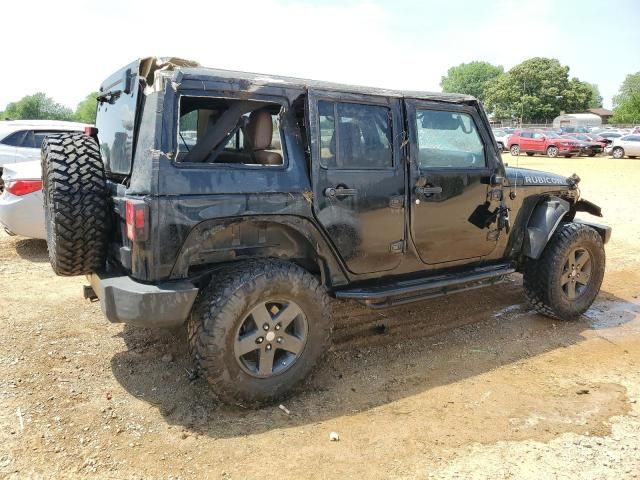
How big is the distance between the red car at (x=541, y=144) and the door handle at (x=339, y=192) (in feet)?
86.0

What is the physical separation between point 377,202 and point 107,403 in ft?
7.29

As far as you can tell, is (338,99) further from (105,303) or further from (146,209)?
(105,303)

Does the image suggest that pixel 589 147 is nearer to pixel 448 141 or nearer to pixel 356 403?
pixel 448 141

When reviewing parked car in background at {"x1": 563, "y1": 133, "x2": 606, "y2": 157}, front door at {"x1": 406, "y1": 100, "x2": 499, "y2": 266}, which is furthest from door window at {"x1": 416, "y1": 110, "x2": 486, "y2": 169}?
parked car in background at {"x1": 563, "y1": 133, "x2": 606, "y2": 157}

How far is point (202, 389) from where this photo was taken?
11.6 feet

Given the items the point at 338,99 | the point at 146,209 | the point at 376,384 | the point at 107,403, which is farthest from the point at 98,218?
the point at 376,384

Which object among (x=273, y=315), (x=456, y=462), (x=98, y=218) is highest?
(x=98, y=218)

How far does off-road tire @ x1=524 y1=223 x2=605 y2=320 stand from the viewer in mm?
4766

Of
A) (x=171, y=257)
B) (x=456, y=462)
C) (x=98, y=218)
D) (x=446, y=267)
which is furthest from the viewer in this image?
(x=446, y=267)

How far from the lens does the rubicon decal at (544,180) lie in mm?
4691

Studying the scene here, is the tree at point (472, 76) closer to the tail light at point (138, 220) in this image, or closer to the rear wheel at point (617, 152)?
the rear wheel at point (617, 152)

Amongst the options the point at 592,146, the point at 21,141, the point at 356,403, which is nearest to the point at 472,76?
the point at 592,146

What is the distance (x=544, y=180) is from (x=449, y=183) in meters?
1.26

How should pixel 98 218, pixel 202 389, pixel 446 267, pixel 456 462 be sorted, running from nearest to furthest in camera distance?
1. pixel 456 462
2. pixel 98 218
3. pixel 202 389
4. pixel 446 267
